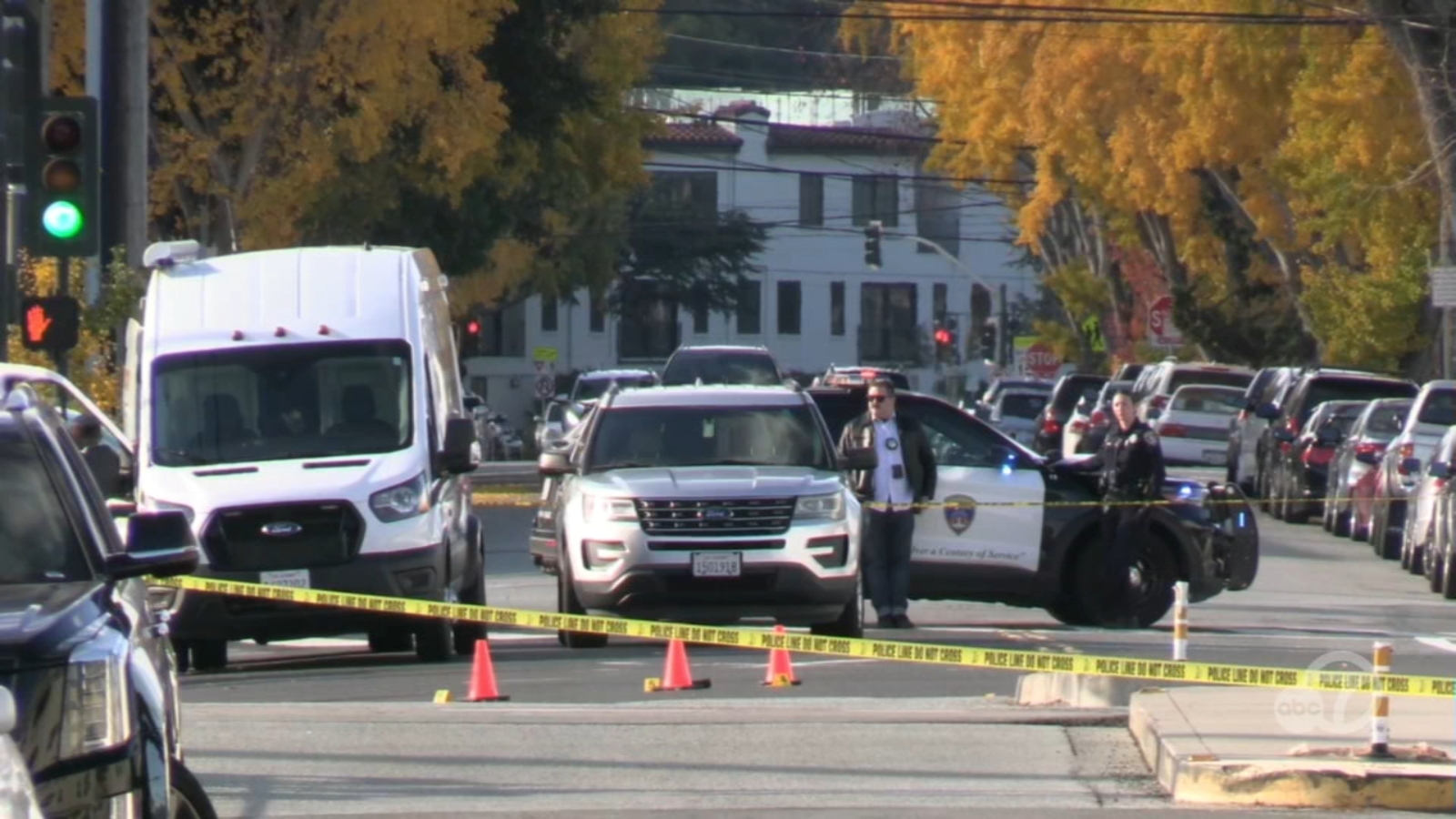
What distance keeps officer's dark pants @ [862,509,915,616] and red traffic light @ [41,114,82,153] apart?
5.87m

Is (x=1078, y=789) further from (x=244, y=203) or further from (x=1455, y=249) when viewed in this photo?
(x=1455, y=249)

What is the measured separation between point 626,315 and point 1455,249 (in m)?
50.4

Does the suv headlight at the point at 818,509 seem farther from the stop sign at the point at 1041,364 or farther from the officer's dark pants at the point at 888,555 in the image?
the stop sign at the point at 1041,364

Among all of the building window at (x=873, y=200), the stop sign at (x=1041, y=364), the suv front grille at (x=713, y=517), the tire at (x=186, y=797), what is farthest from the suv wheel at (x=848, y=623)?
the building window at (x=873, y=200)

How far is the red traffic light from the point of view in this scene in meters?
17.5

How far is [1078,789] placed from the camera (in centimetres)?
1049

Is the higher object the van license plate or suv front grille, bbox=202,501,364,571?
suv front grille, bbox=202,501,364,571

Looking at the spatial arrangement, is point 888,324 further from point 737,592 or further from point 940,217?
point 737,592

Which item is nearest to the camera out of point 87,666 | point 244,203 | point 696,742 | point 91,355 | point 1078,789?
point 87,666

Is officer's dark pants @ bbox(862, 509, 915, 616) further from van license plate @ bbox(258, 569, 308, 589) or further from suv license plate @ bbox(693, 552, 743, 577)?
van license plate @ bbox(258, 569, 308, 589)

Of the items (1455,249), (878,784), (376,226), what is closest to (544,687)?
A: (878,784)

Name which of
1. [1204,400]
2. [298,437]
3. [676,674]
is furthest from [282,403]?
[1204,400]

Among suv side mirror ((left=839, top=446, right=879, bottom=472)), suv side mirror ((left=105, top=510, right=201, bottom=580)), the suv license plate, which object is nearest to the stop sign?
suv side mirror ((left=839, top=446, right=879, bottom=472))

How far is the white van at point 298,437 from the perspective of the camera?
15695 millimetres
